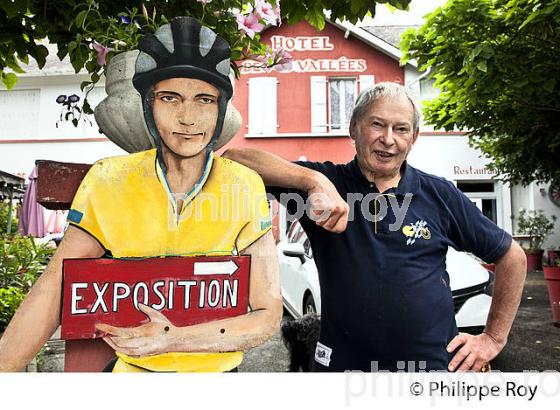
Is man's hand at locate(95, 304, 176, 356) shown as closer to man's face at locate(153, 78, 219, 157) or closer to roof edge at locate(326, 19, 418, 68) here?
man's face at locate(153, 78, 219, 157)

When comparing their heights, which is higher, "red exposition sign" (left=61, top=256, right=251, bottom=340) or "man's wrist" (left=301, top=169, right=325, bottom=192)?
"man's wrist" (left=301, top=169, right=325, bottom=192)

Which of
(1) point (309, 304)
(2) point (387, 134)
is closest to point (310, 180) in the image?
(2) point (387, 134)

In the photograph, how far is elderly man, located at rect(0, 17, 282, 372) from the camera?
128 centimetres

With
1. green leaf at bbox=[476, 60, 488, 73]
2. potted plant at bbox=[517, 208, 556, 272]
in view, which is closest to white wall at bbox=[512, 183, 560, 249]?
potted plant at bbox=[517, 208, 556, 272]

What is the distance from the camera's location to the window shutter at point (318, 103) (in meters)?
4.75

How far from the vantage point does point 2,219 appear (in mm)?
5922

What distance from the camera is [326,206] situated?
133 cm

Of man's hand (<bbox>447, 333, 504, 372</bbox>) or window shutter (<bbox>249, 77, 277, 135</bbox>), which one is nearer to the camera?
man's hand (<bbox>447, 333, 504, 372</bbox>)

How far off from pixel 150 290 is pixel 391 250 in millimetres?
785

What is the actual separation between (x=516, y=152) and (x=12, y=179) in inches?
233

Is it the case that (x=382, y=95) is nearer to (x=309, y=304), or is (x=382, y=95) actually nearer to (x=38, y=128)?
(x=38, y=128)

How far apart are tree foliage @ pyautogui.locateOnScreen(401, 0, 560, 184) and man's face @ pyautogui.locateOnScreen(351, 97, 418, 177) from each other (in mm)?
2400

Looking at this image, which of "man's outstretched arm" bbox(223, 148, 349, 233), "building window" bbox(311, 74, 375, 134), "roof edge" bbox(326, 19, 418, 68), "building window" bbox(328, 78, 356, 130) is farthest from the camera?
"roof edge" bbox(326, 19, 418, 68)

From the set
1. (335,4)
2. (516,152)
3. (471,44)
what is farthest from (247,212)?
(516,152)
